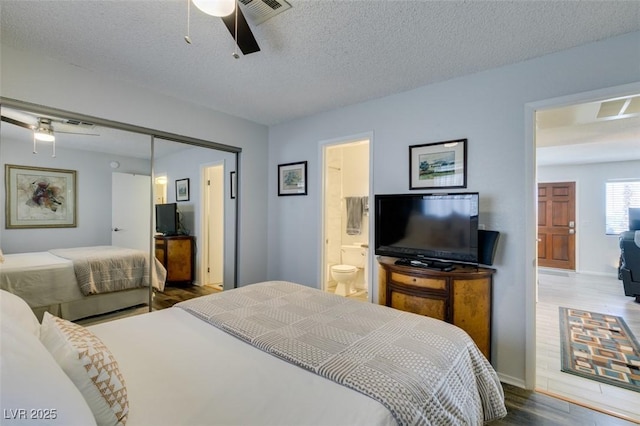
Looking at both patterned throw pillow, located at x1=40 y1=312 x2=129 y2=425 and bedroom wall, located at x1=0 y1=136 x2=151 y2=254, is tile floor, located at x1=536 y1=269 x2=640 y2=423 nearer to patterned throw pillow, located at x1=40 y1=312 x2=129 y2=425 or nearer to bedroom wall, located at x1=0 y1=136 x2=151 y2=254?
patterned throw pillow, located at x1=40 y1=312 x2=129 y2=425

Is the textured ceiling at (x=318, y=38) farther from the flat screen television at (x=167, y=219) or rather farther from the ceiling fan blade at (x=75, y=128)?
the flat screen television at (x=167, y=219)

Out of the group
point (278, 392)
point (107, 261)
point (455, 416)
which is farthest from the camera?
point (107, 261)

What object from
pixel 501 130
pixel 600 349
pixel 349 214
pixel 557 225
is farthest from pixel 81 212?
pixel 557 225

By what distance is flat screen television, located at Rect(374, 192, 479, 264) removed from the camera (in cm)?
236

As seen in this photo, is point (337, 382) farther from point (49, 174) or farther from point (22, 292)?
point (49, 174)

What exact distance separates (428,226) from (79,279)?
9.90 ft

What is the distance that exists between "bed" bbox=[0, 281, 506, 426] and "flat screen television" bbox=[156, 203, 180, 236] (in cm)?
155

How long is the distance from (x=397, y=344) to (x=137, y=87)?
10.2 ft

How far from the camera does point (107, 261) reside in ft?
8.93

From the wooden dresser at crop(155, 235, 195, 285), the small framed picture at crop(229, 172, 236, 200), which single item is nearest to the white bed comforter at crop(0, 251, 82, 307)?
the wooden dresser at crop(155, 235, 195, 285)

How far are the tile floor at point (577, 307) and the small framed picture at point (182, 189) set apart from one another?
12.3 feet

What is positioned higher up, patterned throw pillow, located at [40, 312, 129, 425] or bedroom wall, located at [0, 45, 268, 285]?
bedroom wall, located at [0, 45, 268, 285]

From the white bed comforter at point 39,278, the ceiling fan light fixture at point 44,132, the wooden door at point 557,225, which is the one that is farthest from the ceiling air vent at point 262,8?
the wooden door at point 557,225

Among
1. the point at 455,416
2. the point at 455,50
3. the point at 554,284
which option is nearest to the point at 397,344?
the point at 455,416
